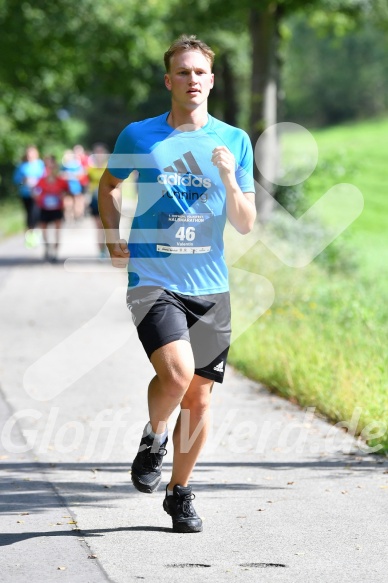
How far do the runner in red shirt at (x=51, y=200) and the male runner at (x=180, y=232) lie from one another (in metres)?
15.9

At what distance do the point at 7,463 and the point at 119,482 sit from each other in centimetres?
78

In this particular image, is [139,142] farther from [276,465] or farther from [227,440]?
[227,440]

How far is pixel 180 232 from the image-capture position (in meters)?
5.50

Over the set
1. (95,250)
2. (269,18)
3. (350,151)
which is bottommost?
(95,250)

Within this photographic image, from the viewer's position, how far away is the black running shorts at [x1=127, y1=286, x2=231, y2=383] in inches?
216

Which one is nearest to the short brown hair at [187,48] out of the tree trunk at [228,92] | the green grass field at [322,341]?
the green grass field at [322,341]

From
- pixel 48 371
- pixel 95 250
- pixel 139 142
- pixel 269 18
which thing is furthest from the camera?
pixel 95 250

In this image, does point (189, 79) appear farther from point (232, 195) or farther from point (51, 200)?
point (51, 200)

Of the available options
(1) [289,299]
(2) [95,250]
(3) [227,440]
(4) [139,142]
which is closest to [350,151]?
(2) [95,250]

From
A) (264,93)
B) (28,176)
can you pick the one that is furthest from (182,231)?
(28,176)

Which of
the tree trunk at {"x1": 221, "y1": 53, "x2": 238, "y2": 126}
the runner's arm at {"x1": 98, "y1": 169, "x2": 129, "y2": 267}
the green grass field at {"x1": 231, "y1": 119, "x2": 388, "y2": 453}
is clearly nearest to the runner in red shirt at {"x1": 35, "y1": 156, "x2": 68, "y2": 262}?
the green grass field at {"x1": 231, "y1": 119, "x2": 388, "y2": 453}

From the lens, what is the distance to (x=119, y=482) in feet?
22.5

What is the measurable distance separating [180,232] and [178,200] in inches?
5.6

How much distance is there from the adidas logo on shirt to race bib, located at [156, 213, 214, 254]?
0.46 feet
